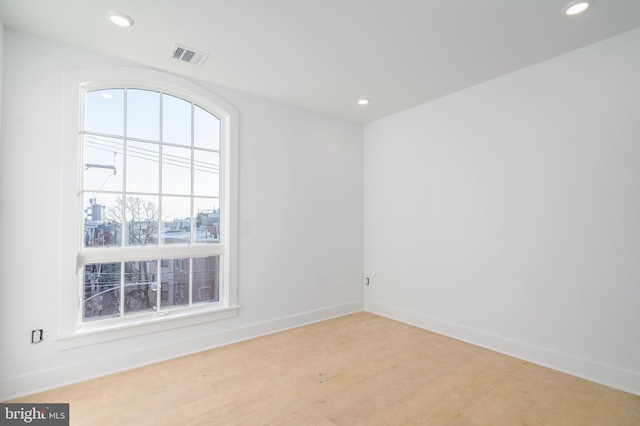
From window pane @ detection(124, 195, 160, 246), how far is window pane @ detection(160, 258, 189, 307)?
285 millimetres

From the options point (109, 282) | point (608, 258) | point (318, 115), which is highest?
point (318, 115)

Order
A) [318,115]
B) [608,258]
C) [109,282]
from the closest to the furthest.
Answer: [608,258], [109,282], [318,115]

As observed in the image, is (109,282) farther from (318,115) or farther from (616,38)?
(616,38)

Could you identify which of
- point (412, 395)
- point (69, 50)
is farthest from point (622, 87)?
point (69, 50)

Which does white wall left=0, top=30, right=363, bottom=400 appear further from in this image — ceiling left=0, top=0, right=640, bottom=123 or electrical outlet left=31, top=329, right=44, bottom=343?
ceiling left=0, top=0, right=640, bottom=123

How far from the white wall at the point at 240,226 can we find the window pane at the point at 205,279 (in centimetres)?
29

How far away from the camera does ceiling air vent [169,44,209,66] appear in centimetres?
262

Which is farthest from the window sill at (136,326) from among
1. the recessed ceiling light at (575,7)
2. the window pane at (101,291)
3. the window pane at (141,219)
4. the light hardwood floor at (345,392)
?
the recessed ceiling light at (575,7)

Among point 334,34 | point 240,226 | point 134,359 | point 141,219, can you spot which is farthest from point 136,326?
point 334,34

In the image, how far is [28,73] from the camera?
2.43 m

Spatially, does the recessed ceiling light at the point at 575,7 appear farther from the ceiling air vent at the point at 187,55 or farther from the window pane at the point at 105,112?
the window pane at the point at 105,112

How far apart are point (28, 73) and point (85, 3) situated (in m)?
0.86

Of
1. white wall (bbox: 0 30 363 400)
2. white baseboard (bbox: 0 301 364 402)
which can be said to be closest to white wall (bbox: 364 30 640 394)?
white wall (bbox: 0 30 363 400)

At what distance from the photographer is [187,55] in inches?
107
